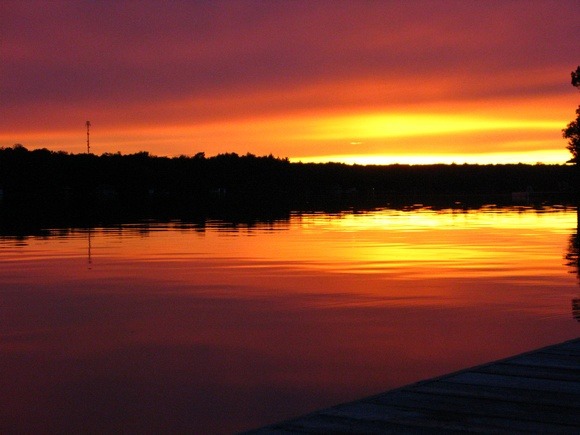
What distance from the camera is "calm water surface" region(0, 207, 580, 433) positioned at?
9.82m

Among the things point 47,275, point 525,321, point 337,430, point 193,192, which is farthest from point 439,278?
point 193,192

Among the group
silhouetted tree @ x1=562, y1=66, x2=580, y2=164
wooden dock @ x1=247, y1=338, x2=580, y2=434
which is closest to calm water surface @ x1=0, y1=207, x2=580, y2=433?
wooden dock @ x1=247, y1=338, x2=580, y2=434

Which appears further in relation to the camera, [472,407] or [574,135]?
[574,135]

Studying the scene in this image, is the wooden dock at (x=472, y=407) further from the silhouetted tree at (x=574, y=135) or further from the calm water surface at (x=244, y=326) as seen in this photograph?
the silhouetted tree at (x=574, y=135)

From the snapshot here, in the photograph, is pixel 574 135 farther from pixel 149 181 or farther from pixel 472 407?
pixel 149 181

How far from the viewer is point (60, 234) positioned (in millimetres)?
38656

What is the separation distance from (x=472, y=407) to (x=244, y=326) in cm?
678

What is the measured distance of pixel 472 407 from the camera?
7.86 meters

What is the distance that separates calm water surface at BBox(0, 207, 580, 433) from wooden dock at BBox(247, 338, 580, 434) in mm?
1568

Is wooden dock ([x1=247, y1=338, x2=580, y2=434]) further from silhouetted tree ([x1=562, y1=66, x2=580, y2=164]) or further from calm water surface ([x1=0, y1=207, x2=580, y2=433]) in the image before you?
silhouetted tree ([x1=562, y1=66, x2=580, y2=164])

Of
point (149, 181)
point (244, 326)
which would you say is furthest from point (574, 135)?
point (149, 181)

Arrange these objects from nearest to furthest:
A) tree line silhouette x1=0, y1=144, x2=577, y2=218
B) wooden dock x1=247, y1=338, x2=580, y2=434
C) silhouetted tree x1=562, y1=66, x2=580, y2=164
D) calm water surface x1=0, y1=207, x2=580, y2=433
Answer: wooden dock x1=247, y1=338, x2=580, y2=434, calm water surface x1=0, y1=207, x2=580, y2=433, silhouetted tree x1=562, y1=66, x2=580, y2=164, tree line silhouette x1=0, y1=144, x2=577, y2=218

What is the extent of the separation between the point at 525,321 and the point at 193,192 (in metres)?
165

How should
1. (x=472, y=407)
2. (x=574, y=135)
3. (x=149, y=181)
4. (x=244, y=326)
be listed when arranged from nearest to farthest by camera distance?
1. (x=472, y=407)
2. (x=244, y=326)
3. (x=574, y=135)
4. (x=149, y=181)
